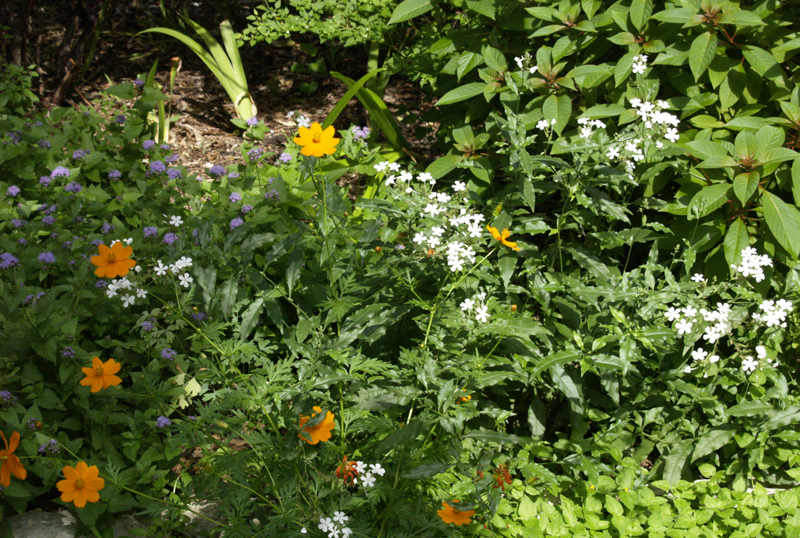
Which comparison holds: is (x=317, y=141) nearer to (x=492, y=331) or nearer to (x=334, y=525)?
(x=492, y=331)

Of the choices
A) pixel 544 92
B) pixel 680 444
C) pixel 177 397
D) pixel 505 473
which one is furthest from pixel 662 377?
pixel 177 397

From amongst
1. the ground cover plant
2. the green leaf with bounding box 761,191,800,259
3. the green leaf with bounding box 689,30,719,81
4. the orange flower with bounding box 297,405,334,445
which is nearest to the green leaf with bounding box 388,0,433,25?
the ground cover plant

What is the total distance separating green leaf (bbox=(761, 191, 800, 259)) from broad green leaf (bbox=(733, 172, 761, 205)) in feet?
0.25

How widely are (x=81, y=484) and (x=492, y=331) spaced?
1081mm

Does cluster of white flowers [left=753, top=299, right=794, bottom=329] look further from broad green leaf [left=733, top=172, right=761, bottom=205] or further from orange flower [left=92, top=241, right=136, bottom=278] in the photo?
orange flower [left=92, top=241, right=136, bottom=278]

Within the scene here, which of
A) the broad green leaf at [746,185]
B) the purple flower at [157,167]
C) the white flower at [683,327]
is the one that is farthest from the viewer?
the purple flower at [157,167]

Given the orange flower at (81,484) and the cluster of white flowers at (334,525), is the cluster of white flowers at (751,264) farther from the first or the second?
the orange flower at (81,484)

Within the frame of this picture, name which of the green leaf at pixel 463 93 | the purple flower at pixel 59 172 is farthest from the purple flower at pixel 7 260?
the green leaf at pixel 463 93

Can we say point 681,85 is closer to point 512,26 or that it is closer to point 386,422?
point 512,26

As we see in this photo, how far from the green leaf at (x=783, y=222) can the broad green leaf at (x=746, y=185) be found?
0.25 feet

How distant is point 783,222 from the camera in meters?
1.79

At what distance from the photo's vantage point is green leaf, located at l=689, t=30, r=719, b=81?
1866mm

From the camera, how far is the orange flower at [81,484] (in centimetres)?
132

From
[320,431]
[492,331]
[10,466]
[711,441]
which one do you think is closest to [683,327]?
[711,441]
